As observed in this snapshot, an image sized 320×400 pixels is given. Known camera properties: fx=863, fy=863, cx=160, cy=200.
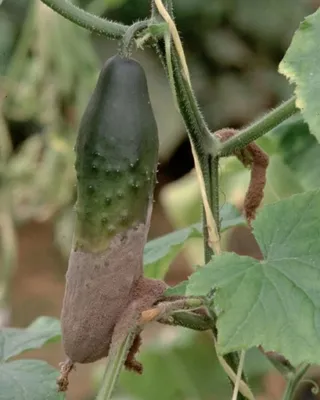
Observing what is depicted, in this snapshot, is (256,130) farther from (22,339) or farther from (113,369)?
(22,339)

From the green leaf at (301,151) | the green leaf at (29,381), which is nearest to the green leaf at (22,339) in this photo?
the green leaf at (29,381)

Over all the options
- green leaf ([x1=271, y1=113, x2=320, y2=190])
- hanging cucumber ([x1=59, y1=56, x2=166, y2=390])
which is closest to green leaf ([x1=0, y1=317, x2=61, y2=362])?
hanging cucumber ([x1=59, y1=56, x2=166, y2=390])

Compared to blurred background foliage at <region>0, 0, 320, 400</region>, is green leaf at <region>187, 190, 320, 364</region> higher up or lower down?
lower down

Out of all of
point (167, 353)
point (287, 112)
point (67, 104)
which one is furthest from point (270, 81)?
point (287, 112)

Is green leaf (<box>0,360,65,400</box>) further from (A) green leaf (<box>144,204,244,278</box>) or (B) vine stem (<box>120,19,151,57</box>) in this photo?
(B) vine stem (<box>120,19,151,57</box>)

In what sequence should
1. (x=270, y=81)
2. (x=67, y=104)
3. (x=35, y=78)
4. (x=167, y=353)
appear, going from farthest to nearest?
(x=270, y=81)
(x=67, y=104)
(x=35, y=78)
(x=167, y=353)

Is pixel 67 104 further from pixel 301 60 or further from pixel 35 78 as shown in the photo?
pixel 301 60
